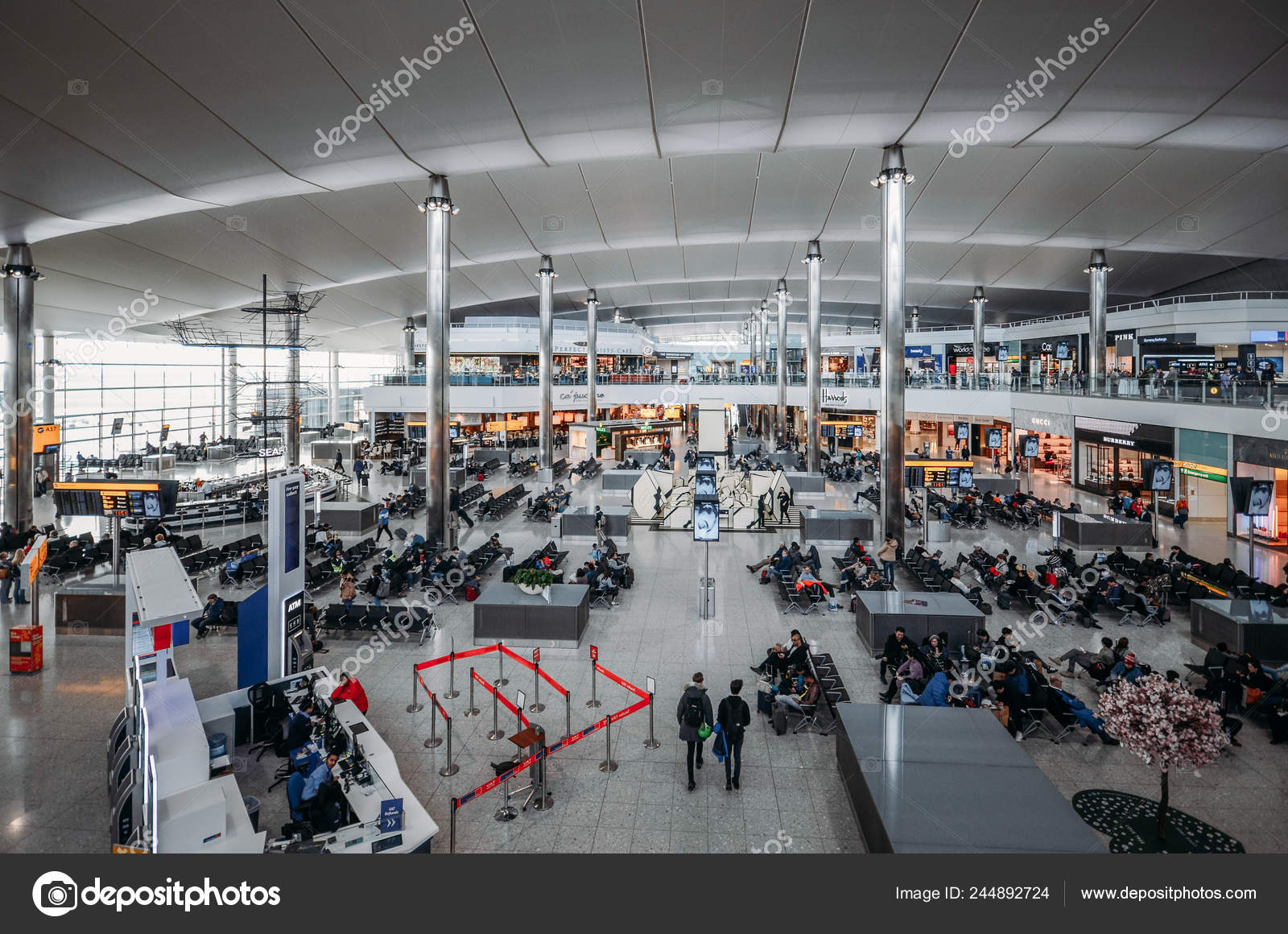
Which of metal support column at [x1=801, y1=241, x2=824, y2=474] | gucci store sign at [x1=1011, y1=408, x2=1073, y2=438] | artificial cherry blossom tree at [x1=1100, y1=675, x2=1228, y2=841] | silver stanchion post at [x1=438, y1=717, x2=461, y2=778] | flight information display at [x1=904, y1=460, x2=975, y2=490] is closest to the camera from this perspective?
artificial cherry blossom tree at [x1=1100, y1=675, x2=1228, y2=841]

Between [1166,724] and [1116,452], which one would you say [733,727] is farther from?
[1116,452]

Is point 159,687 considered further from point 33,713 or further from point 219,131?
point 219,131

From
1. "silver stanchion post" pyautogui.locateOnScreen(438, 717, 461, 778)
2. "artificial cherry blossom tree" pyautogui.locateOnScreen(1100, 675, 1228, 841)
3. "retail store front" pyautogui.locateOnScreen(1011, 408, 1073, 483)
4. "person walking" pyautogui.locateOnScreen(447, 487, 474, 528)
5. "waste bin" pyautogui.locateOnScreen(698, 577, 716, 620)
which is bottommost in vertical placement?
"silver stanchion post" pyautogui.locateOnScreen(438, 717, 461, 778)

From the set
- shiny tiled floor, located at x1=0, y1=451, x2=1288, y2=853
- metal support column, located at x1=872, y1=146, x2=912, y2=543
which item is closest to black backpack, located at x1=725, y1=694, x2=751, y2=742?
shiny tiled floor, located at x1=0, y1=451, x2=1288, y2=853

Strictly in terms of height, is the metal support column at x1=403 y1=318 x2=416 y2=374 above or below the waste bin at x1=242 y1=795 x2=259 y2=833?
above

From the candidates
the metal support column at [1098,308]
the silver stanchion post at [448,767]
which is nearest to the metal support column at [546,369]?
the metal support column at [1098,308]

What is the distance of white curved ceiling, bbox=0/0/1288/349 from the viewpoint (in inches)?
398

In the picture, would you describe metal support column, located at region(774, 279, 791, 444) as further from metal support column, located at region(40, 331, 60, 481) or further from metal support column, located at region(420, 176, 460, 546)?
metal support column, located at region(40, 331, 60, 481)

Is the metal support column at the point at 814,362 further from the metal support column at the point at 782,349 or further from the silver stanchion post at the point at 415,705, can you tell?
the silver stanchion post at the point at 415,705

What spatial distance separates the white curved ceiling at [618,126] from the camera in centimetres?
1011

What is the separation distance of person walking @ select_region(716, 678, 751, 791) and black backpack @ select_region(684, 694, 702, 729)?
A: 201mm

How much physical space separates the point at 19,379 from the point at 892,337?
882 inches

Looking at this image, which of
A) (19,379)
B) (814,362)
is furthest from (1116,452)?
(19,379)

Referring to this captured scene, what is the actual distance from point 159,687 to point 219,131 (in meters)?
11.0
